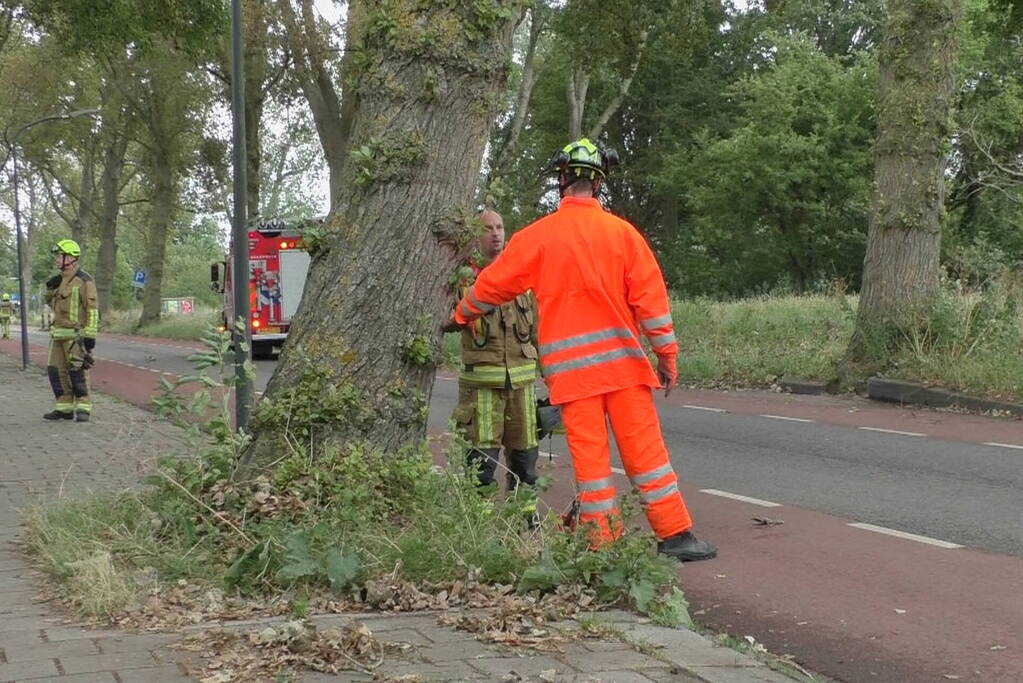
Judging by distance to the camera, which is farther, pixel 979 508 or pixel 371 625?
pixel 979 508

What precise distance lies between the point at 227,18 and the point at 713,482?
12.2 meters

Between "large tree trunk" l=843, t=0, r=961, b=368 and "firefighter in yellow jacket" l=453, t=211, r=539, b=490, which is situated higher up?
"large tree trunk" l=843, t=0, r=961, b=368

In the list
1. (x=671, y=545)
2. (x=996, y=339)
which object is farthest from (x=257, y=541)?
(x=996, y=339)

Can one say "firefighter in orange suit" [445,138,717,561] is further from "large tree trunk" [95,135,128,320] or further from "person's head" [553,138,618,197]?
"large tree trunk" [95,135,128,320]

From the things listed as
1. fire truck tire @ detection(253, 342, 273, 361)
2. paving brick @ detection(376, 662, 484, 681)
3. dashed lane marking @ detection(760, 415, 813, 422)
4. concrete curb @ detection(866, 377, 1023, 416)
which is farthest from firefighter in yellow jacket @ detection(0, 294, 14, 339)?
paving brick @ detection(376, 662, 484, 681)

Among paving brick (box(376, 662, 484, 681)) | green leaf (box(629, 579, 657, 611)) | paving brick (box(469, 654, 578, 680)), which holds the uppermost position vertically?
green leaf (box(629, 579, 657, 611))

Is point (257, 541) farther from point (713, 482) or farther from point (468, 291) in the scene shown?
point (713, 482)

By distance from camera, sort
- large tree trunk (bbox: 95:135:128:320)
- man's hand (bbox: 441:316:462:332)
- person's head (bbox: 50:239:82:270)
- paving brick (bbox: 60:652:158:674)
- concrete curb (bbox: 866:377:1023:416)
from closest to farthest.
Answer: paving brick (bbox: 60:652:158:674), man's hand (bbox: 441:316:462:332), person's head (bbox: 50:239:82:270), concrete curb (bbox: 866:377:1023:416), large tree trunk (bbox: 95:135:128:320)

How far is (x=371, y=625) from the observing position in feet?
14.1

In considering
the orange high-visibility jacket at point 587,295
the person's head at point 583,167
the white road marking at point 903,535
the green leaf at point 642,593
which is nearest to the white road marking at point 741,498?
the white road marking at point 903,535

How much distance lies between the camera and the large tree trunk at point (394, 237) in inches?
222

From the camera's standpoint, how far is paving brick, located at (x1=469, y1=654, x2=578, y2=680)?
3.76 metres

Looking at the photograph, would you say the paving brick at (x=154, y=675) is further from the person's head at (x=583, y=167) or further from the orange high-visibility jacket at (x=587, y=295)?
the person's head at (x=583, y=167)

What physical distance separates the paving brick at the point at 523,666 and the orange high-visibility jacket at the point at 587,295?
1.80 meters
